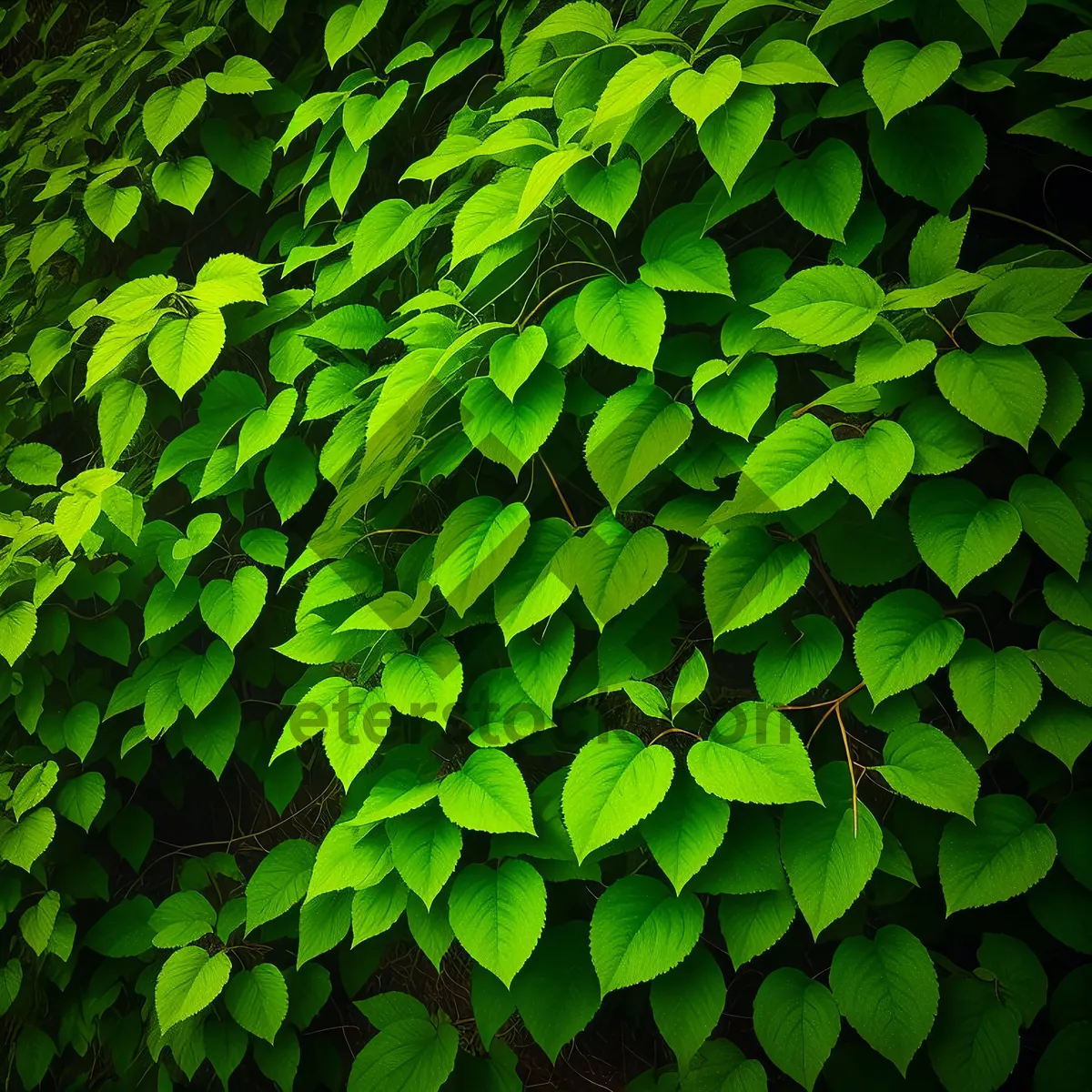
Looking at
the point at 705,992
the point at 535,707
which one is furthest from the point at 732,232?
the point at 705,992

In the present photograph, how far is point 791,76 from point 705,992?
87cm

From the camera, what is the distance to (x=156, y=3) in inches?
65.6

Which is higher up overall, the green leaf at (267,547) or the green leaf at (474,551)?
the green leaf at (474,551)

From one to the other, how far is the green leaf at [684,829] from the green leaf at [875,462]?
0.31 metres

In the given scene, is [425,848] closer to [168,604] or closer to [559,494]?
[559,494]

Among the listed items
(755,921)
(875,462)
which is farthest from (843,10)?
(755,921)

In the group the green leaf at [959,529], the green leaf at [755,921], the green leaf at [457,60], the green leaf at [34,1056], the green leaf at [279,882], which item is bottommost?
the green leaf at [34,1056]

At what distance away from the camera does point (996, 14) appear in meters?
0.90

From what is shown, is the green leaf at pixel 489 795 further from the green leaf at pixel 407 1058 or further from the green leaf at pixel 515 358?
the green leaf at pixel 515 358

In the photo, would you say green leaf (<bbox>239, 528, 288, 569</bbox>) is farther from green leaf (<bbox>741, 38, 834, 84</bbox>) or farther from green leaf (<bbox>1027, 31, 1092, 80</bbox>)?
green leaf (<bbox>1027, 31, 1092, 80</bbox>)

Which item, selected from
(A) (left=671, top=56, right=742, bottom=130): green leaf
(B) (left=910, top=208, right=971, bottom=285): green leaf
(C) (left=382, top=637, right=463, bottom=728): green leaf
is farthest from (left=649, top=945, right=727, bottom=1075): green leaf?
(A) (left=671, top=56, right=742, bottom=130): green leaf

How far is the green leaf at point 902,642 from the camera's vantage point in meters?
0.90

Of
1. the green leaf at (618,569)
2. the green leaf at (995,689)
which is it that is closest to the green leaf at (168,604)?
the green leaf at (618,569)

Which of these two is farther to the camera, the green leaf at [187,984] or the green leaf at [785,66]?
the green leaf at [187,984]
